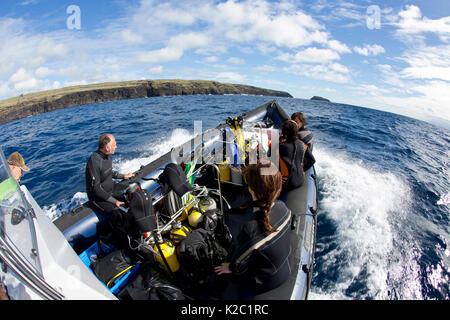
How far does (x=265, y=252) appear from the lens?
1.34 metres

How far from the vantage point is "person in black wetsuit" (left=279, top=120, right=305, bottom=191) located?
2765 millimetres

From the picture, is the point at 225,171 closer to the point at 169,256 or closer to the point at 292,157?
the point at 292,157

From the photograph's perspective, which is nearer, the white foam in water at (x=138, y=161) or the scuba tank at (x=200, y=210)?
the scuba tank at (x=200, y=210)

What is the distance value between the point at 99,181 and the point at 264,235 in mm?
2413

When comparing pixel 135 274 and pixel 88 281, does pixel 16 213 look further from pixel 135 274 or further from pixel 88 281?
pixel 135 274

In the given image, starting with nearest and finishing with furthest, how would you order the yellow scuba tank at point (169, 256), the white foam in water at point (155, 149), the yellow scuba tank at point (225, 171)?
the yellow scuba tank at point (169, 256)
the yellow scuba tank at point (225, 171)
the white foam in water at point (155, 149)

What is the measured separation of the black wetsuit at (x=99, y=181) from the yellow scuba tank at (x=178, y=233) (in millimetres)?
995

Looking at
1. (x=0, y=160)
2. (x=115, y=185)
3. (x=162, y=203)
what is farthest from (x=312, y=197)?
(x=0, y=160)

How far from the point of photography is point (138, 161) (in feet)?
21.2

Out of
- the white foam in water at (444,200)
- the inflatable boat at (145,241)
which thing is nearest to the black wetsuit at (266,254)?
the inflatable boat at (145,241)

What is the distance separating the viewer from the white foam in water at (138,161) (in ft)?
14.2

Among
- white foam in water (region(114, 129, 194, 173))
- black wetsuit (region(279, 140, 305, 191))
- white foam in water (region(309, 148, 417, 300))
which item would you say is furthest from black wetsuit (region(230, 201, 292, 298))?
white foam in water (region(114, 129, 194, 173))

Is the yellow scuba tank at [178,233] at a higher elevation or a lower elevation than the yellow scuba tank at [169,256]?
higher

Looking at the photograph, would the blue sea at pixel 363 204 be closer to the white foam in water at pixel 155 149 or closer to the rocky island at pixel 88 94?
the white foam in water at pixel 155 149
